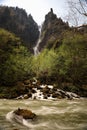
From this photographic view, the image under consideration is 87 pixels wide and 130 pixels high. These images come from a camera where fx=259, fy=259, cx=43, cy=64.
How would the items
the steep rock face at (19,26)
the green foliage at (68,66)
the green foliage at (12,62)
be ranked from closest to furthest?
the green foliage at (12,62) → the green foliage at (68,66) → the steep rock face at (19,26)

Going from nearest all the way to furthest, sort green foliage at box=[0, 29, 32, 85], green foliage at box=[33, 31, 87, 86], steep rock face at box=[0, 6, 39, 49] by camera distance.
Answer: green foliage at box=[0, 29, 32, 85] → green foliage at box=[33, 31, 87, 86] → steep rock face at box=[0, 6, 39, 49]

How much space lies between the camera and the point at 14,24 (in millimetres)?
110250

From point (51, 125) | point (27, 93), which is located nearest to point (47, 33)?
point (27, 93)

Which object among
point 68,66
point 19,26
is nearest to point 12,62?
point 68,66

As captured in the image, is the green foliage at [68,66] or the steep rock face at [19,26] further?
the steep rock face at [19,26]

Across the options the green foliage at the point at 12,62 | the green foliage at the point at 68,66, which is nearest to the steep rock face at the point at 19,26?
the green foliage at the point at 68,66

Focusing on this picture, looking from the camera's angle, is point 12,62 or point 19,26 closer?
point 12,62

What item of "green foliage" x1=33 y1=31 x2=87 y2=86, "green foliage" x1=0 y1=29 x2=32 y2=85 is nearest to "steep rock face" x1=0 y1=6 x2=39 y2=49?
"green foliage" x1=33 y1=31 x2=87 y2=86

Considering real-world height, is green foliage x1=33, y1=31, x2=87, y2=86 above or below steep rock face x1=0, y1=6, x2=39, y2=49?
below

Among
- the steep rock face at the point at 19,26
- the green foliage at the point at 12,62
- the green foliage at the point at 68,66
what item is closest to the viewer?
the green foliage at the point at 12,62

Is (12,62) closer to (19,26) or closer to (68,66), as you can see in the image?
→ (68,66)

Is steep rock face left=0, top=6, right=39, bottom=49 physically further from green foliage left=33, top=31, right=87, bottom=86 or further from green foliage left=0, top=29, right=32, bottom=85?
green foliage left=0, top=29, right=32, bottom=85

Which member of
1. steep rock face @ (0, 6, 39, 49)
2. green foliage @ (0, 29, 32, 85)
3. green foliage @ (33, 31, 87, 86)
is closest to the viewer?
green foliage @ (0, 29, 32, 85)

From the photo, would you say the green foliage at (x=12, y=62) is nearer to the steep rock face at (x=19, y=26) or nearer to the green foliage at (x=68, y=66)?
the green foliage at (x=68, y=66)
